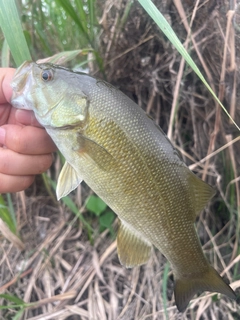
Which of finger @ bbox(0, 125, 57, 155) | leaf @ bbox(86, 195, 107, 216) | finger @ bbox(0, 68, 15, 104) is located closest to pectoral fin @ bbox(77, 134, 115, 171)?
finger @ bbox(0, 125, 57, 155)

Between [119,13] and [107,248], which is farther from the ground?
[119,13]

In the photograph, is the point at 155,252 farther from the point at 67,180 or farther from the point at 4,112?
the point at 4,112

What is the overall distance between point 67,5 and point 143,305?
1137mm

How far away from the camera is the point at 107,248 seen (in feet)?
5.21

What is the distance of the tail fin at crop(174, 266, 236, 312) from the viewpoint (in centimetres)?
111

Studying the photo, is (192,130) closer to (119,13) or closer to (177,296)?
(119,13)

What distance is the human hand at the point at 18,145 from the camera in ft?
3.60

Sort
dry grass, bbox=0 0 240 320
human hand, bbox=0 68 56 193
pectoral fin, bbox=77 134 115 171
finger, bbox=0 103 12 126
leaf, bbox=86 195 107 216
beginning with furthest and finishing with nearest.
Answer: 1. leaf, bbox=86 195 107 216
2. dry grass, bbox=0 0 240 320
3. finger, bbox=0 103 12 126
4. human hand, bbox=0 68 56 193
5. pectoral fin, bbox=77 134 115 171

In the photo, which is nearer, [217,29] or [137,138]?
[137,138]

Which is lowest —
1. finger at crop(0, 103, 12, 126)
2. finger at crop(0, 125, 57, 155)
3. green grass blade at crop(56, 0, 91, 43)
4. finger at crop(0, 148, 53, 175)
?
finger at crop(0, 148, 53, 175)

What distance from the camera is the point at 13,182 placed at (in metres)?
1.20

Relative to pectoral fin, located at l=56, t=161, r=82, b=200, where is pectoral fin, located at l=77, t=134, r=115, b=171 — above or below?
above

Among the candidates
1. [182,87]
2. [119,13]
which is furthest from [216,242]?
[119,13]

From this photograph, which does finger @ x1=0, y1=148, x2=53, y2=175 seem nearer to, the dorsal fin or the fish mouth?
the fish mouth
